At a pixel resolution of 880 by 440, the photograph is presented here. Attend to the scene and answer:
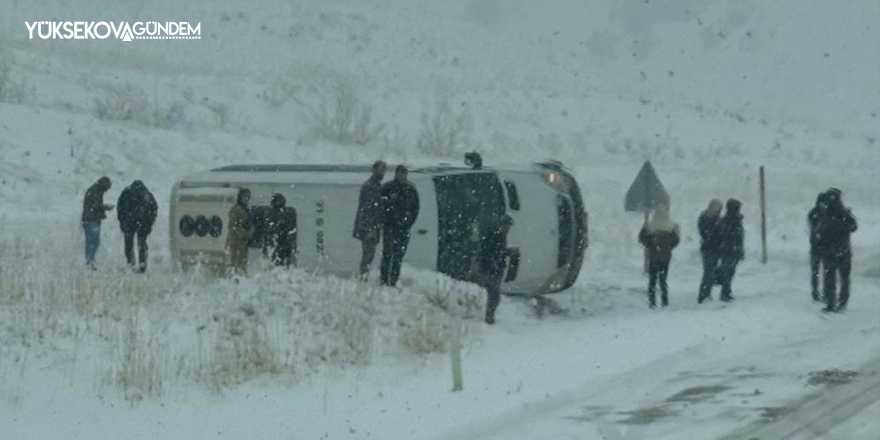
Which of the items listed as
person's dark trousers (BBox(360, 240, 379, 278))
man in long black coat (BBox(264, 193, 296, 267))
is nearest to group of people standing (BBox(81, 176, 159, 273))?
man in long black coat (BBox(264, 193, 296, 267))

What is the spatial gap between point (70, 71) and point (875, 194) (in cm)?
2369

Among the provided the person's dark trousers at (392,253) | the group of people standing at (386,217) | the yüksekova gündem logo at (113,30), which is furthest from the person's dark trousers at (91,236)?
the yüksekova gündem logo at (113,30)

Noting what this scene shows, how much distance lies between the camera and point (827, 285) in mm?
20047

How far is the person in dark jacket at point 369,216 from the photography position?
18.4 m

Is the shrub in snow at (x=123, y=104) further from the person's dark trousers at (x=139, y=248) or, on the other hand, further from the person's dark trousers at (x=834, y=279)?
the person's dark trousers at (x=834, y=279)

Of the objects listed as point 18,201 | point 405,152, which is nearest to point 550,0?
point 405,152

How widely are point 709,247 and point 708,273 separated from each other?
1.16ft

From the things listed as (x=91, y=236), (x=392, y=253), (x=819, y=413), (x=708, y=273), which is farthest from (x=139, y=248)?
(x=819, y=413)

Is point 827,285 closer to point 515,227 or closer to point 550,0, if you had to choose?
point 515,227

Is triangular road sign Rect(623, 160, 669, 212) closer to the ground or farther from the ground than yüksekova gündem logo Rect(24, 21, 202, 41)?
closer to the ground

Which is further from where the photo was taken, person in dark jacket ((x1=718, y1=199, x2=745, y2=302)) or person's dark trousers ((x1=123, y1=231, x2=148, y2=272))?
person's dark trousers ((x1=123, y1=231, x2=148, y2=272))

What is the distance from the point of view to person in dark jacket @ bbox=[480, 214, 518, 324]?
17.8 metres

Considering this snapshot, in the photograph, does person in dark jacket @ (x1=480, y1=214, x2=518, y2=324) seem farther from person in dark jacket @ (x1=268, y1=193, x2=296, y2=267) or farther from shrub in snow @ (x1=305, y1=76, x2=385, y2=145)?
shrub in snow @ (x1=305, y1=76, x2=385, y2=145)

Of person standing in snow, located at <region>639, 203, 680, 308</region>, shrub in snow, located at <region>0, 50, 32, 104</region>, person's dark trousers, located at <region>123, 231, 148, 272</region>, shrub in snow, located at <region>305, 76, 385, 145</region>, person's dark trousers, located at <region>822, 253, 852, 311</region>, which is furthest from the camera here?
shrub in snow, located at <region>305, 76, 385, 145</region>
